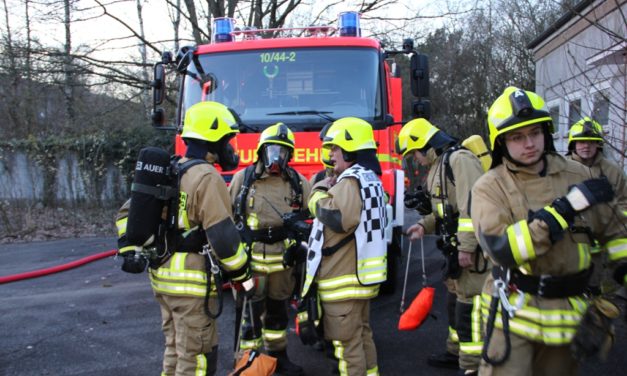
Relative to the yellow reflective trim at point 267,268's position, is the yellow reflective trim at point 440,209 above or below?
above

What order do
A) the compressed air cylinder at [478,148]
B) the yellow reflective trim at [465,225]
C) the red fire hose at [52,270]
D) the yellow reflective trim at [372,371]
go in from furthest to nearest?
the red fire hose at [52,270]
the compressed air cylinder at [478,148]
the yellow reflective trim at [465,225]
the yellow reflective trim at [372,371]

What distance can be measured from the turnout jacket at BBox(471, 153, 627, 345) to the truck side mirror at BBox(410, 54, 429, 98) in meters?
3.63

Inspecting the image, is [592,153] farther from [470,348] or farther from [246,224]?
[246,224]

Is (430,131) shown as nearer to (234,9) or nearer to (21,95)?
(234,9)

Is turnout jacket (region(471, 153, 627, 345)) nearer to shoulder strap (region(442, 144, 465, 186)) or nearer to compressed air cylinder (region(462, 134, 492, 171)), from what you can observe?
shoulder strap (region(442, 144, 465, 186))

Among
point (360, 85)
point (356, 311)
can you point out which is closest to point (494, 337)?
point (356, 311)

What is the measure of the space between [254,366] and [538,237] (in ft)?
6.16

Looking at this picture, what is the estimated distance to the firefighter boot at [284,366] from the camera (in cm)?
396

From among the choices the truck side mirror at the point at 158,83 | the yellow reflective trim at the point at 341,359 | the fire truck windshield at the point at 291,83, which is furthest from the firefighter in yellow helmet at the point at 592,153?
the truck side mirror at the point at 158,83

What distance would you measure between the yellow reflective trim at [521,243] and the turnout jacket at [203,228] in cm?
151

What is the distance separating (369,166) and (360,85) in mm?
2359

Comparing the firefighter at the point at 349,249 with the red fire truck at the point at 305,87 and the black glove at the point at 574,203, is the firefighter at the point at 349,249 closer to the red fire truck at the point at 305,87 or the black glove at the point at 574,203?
the black glove at the point at 574,203

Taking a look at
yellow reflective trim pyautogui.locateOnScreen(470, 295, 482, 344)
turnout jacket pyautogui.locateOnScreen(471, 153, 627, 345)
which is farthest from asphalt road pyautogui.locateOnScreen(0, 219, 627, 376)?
turnout jacket pyautogui.locateOnScreen(471, 153, 627, 345)

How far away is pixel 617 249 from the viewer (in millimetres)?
2170
